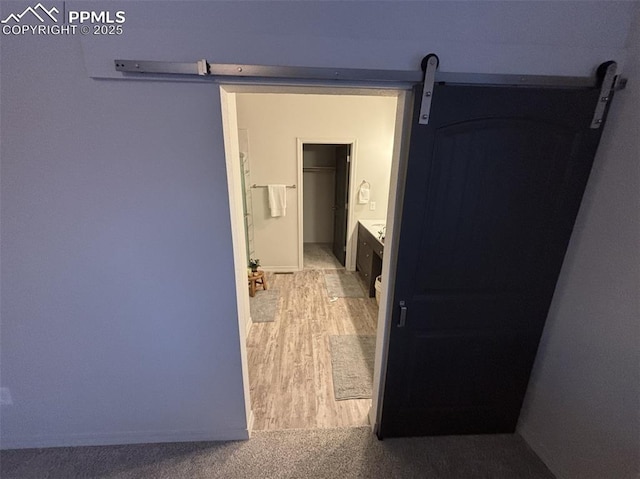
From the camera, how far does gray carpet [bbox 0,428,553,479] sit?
1511 millimetres

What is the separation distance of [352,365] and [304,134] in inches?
120

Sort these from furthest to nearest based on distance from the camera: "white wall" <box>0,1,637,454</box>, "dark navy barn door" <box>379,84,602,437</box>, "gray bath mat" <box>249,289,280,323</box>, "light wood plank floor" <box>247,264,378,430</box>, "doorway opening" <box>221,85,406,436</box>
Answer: "gray bath mat" <box>249,289,280,323</box>, "doorway opening" <box>221,85,406,436</box>, "light wood plank floor" <box>247,264,378,430</box>, "dark navy barn door" <box>379,84,602,437</box>, "white wall" <box>0,1,637,454</box>

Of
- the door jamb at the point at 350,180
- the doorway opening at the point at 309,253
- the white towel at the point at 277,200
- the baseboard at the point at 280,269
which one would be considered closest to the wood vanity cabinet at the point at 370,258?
the doorway opening at the point at 309,253

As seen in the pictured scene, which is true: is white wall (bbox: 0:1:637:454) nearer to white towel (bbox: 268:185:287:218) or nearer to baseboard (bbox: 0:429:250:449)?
baseboard (bbox: 0:429:250:449)

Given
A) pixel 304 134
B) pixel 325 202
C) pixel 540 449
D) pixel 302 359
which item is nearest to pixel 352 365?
pixel 302 359

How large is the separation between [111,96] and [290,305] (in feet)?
8.75

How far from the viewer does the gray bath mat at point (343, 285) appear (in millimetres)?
3609

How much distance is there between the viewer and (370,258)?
11.7 feet

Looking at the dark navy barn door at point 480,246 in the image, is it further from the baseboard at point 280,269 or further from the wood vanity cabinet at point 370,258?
the baseboard at point 280,269

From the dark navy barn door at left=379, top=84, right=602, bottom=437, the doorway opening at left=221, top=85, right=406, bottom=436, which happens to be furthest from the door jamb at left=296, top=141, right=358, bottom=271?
the dark navy barn door at left=379, top=84, right=602, bottom=437

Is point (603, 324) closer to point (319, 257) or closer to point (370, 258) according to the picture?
point (370, 258)

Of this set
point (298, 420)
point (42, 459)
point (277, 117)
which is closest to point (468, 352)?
point (298, 420)

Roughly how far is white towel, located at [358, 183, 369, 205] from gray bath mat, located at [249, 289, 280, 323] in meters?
1.83

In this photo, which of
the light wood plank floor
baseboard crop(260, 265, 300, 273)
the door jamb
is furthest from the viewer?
baseboard crop(260, 265, 300, 273)
